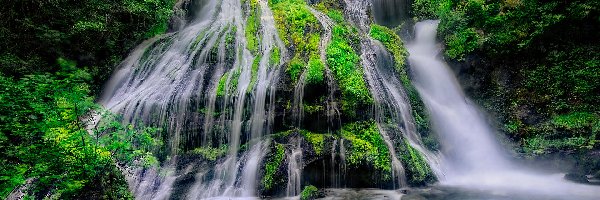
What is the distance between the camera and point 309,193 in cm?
740

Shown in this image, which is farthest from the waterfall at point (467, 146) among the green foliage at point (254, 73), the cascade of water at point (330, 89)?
the green foliage at point (254, 73)

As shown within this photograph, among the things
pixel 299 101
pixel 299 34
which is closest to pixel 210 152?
pixel 299 101

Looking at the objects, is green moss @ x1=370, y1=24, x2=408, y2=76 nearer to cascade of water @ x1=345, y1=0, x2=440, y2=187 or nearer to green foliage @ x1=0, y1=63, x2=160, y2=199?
cascade of water @ x1=345, y1=0, x2=440, y2=187

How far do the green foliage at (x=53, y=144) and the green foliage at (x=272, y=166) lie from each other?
2.99 metres

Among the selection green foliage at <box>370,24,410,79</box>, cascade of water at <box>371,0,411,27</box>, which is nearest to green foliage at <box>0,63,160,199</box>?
green foliage at <box>370,24,410,79</box>

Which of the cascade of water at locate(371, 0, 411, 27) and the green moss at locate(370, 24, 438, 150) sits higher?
the cascade of water at locate(371, 0, 411, 27)

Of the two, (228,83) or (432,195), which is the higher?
(228,83)

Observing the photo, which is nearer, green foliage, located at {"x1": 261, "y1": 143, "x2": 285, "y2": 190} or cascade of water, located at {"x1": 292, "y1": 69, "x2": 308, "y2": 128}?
green foliage, located at {"x1": 261, "y1": 143, "x2": 285, "y2": 190}

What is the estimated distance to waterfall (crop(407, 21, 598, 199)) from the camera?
858 centimetres

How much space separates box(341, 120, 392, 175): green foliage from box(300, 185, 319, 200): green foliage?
1024 millimetres

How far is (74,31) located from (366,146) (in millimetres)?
9393

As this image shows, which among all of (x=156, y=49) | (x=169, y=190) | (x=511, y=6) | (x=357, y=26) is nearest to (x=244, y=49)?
(x=156, y=49)

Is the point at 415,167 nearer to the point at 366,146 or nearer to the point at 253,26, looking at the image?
the point at 366,146

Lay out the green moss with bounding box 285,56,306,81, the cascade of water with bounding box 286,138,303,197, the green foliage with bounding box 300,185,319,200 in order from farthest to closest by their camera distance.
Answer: the green moss with bounding box 285,56,306,81, the cascade of water with bounding box 286,138,303,197, the green foliage with bounding box 300,185,319,200
